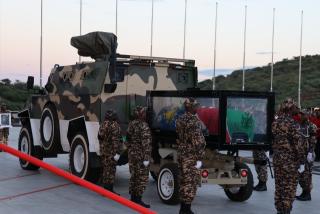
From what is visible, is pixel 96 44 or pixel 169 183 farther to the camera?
pixel 96 44

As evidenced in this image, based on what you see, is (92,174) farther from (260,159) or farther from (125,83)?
(260,159)

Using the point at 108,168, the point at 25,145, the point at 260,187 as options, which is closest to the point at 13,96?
the point at 25,145

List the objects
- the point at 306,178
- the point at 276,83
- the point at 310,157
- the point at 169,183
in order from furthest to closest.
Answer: the point at 276,83, the point at 306,178, the point at 310,157, the point at 169,183

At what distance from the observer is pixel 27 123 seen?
13141 mm

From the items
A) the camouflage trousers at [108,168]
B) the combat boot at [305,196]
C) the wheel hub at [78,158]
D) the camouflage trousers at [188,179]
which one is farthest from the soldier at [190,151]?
the wheel hub at [78,158]

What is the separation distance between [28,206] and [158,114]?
2.70 meters

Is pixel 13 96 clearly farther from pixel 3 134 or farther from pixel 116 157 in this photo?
pixel 116 157

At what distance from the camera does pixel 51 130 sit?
12.0 metres

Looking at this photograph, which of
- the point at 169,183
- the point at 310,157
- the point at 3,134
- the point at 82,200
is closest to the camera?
the point at 169,183

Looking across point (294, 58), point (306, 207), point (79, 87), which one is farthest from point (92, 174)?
point (294, 58)

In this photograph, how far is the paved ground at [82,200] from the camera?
340 inches

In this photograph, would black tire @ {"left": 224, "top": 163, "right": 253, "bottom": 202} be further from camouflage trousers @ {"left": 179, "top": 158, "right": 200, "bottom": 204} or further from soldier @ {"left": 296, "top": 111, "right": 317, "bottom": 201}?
camouflage trousers @ {"left": 179, "top": 158, "right": 200, "bottom": 204}

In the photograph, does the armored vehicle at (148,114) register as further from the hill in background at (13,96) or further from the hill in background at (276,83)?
the hill in background at (13,96)

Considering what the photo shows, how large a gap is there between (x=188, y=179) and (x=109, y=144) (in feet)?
6.79
